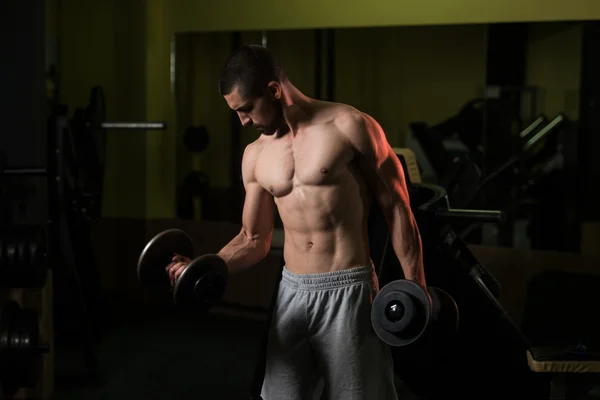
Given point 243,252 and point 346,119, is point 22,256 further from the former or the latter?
point 346,119

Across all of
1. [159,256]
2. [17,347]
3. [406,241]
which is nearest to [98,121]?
[17,347]

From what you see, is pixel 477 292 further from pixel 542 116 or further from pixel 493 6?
pixel 493 6

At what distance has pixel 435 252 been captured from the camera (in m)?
2.71

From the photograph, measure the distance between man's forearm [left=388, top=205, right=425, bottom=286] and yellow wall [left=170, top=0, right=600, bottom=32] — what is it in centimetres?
236

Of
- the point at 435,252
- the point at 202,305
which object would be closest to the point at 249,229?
the point at 202,305

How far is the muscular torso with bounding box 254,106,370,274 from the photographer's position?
1760mm

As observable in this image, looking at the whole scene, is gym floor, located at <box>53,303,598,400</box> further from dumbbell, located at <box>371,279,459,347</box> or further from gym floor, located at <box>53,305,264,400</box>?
dumbbell, located at <box>371,279,459,347</box>

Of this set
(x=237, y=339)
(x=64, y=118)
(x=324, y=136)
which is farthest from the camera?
(x=237, y=339)

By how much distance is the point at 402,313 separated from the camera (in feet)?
5.50

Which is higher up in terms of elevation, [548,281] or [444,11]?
[444,11]

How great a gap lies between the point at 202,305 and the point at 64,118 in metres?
1.87

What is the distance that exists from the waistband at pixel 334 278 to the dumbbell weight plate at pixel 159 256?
288 mm

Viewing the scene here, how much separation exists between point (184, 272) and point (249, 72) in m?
0.44

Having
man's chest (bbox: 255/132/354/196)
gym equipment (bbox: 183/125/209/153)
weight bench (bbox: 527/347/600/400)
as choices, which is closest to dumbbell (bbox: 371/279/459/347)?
man's chest (bbox: 255/132/354/196)
